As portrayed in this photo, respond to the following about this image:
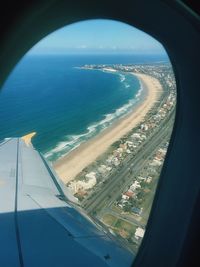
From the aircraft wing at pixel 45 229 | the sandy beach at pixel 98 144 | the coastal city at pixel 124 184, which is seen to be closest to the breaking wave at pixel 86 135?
the sandy beach at pixel 98 144

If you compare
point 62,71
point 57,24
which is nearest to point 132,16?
point 57,24

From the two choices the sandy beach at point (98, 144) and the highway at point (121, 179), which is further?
the sandy beach at point (98, 144)

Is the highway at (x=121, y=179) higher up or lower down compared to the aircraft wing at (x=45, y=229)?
lower down

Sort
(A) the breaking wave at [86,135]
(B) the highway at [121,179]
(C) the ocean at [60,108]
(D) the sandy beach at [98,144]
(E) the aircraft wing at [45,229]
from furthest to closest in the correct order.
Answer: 1. (C) the ocean at [60,108]
2. (A) the breaking wave at [86,135]
3. (D) the sandy beach at [98,144]
4. (B) the highway at [121,179]
5. (E) the aircraft wing at [45,229]

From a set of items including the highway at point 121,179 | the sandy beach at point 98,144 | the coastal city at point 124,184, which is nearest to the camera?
the coastal city at point 124,184

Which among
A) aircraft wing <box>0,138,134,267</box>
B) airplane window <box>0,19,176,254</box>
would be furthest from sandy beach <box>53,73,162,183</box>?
aircraft wing <box>0,138,134,267</box>

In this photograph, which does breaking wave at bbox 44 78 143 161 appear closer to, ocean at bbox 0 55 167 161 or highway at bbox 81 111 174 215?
ocean at bbox 0 55 167 161

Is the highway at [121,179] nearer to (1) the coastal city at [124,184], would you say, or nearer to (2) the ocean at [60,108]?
(1) the coastal city at [124,184]
